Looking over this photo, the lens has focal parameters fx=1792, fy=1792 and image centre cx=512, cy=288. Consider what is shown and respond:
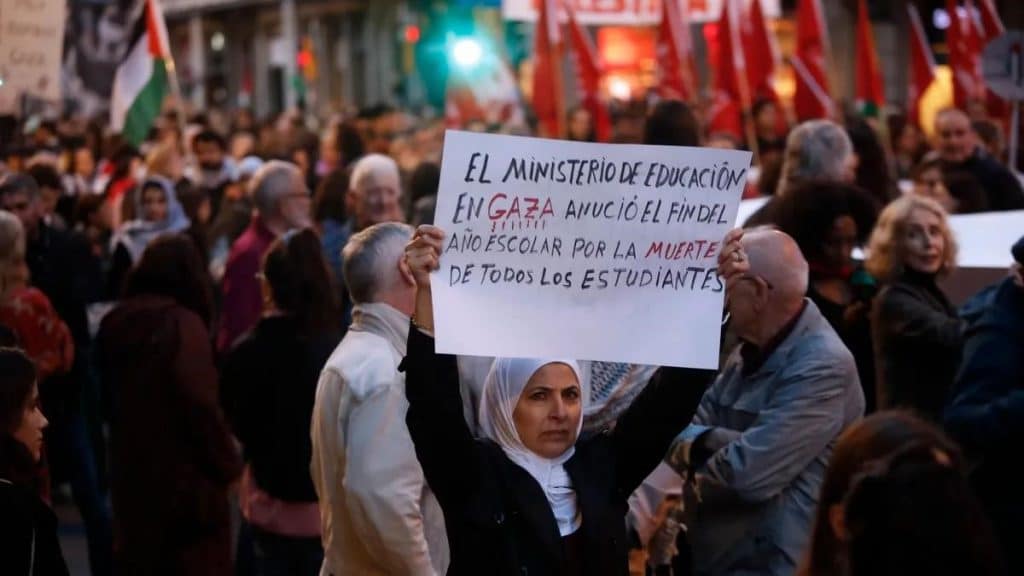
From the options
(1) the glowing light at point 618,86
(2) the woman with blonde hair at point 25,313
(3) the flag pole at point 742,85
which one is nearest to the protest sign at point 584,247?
(2) the woman with blonde hair at point 25,313

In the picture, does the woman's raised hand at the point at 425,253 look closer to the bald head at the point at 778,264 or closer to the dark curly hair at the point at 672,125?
the bald head at the point at 778,264

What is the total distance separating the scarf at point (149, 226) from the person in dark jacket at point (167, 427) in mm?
3693

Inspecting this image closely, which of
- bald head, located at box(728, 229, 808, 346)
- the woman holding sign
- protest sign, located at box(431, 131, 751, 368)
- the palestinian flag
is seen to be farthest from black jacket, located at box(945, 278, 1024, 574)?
the palestinian flag

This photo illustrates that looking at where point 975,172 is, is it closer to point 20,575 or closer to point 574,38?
point 574,38

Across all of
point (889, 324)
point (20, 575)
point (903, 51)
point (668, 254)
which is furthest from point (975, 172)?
point (903, 51)

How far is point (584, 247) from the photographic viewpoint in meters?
4.03

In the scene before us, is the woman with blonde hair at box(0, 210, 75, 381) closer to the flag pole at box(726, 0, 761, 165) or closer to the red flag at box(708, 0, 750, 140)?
the flag pole at box(726, 0, 761, 165)

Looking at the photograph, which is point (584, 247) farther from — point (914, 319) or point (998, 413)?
point (914, 319)

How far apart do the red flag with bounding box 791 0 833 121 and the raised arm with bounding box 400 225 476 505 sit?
32.7ft

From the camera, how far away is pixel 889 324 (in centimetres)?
623

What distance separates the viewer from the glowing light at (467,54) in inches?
1169

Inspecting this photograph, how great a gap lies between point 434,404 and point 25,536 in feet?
3.38

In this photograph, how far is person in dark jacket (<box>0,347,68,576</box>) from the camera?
4152 millimetres

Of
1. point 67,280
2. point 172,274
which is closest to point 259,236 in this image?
point 67,280
